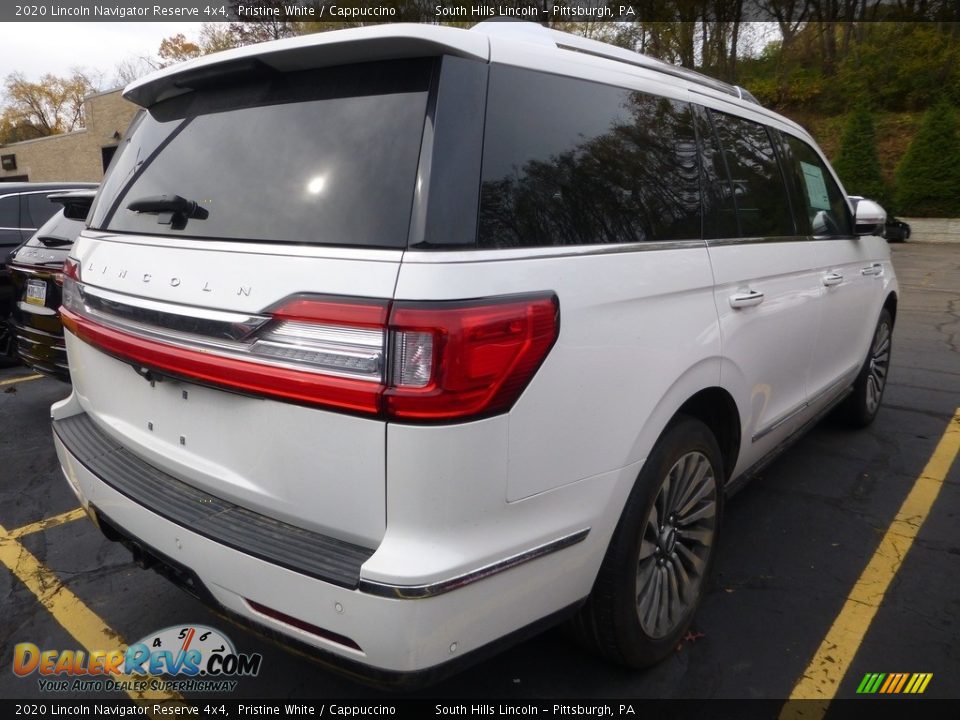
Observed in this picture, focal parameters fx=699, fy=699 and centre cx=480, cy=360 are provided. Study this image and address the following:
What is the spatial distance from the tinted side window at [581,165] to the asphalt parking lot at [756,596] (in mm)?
1337

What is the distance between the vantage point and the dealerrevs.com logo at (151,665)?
7.99 ft

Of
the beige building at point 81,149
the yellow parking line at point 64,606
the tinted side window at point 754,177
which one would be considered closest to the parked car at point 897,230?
the tinted side window at point 754,177

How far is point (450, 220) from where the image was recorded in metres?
1.62

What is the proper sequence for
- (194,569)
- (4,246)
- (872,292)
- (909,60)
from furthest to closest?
1. (909,60)
2. (4,246)
3. (872,292)
4. (194,569)

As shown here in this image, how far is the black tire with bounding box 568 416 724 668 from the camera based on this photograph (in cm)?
209

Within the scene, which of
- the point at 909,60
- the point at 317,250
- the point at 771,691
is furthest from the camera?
the point at 909,60

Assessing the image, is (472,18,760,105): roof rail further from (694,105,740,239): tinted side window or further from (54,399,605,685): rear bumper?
(54,399,605,685): rear bumper

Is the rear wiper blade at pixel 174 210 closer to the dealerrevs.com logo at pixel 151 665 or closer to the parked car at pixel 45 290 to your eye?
the dealerrevs.com logo at pixel 151 665

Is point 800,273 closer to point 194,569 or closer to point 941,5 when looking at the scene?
point 194,569

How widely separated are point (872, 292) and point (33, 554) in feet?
15.9

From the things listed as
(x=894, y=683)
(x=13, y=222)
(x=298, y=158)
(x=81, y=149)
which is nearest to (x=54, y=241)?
(x=13, y=222)

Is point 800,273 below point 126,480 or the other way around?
the other way around

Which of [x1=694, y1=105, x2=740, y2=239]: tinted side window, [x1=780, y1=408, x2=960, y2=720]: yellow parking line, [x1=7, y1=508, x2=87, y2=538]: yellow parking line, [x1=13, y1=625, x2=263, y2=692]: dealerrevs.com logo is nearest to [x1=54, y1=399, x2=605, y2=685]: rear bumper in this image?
[x1=13, y1=625, x2=263, y2=692]: dealerrevs.com logo

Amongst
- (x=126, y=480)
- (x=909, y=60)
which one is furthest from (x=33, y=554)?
(x=909, y=60)
